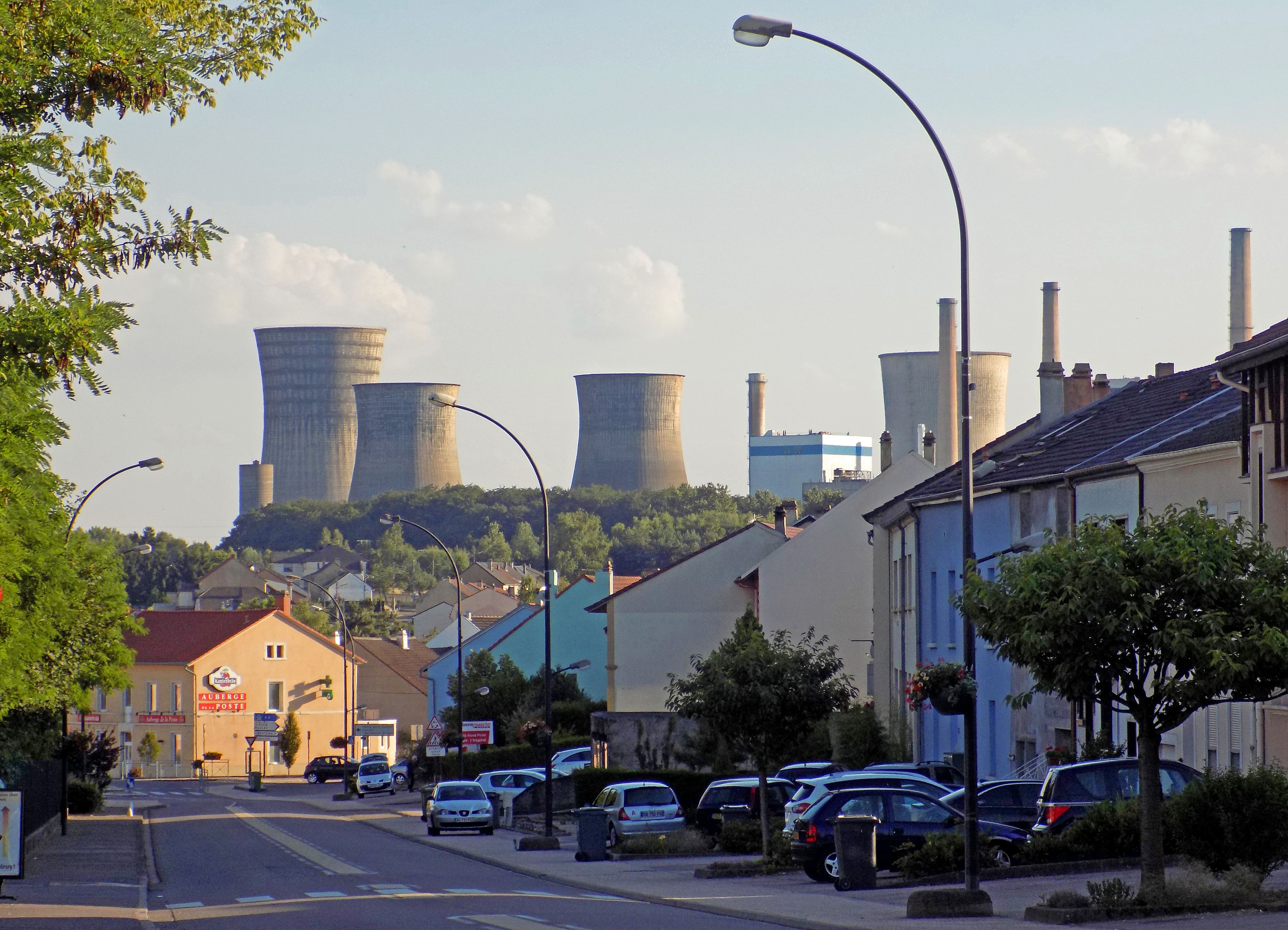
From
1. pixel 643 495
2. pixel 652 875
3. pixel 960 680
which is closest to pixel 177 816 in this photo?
pixel 652 875

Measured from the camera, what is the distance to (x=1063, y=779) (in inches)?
902

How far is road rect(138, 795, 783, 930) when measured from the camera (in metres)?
19.3

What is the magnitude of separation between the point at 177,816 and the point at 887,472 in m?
24.9

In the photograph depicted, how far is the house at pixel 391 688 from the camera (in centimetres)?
10419

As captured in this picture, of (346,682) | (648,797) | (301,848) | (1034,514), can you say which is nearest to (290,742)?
(346,682)

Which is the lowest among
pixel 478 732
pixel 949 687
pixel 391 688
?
pixel 391 688

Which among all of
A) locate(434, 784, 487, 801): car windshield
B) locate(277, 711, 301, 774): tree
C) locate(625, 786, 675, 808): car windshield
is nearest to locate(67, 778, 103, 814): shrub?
locate(434, 784, 487, 801): car windshield

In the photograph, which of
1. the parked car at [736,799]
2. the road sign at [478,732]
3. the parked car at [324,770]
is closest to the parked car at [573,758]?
the road sign at [478,732]

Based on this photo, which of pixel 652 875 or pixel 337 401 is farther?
pixel 337 401

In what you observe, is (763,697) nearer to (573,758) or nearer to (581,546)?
(573,758)

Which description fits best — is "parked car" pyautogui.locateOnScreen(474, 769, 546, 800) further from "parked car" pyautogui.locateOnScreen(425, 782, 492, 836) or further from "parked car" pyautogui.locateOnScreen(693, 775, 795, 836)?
"parked car" pyautogui.locateOnScreen(693, 775, 795, 836)

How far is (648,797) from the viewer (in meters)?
33.1

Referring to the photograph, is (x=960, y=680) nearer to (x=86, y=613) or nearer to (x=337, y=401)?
(x=86, y=613)

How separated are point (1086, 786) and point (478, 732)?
2500 centimetres
